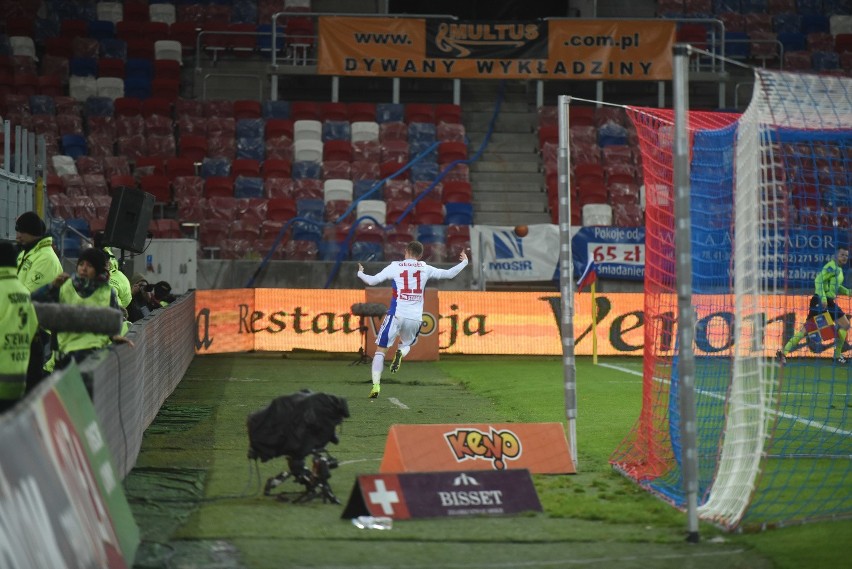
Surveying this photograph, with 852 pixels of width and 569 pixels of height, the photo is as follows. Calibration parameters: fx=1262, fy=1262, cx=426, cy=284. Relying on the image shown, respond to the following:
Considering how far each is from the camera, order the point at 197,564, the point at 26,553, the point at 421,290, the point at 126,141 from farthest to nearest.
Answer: the point at 126,141, the point at 421,290, the point at 197,564, the point at 26,553

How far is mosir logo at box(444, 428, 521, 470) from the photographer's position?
9773 millimetres

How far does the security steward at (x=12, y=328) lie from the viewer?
28.3 feet

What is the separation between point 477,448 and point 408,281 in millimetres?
7535

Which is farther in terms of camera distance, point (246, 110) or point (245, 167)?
point (246, 110)

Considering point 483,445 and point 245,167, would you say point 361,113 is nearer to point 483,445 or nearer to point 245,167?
point 245,167

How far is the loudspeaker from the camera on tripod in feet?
26.7

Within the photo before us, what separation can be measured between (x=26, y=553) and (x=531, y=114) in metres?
→ 30.3

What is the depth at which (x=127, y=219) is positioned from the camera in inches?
664

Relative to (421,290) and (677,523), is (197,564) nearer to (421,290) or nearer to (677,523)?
(677,523)

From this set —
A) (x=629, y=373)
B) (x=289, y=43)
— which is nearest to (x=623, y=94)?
(x=289, y=43)

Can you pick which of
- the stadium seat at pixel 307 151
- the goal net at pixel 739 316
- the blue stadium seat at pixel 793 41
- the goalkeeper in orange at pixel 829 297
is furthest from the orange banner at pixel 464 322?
the blue stadium seat at pixel 793 41

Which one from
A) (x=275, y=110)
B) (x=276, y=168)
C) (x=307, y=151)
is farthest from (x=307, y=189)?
(x=275, y=110)

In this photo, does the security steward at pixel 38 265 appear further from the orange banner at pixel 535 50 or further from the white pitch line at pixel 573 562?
the orange banner at pixel 535 50

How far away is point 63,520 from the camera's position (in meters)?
5.40
